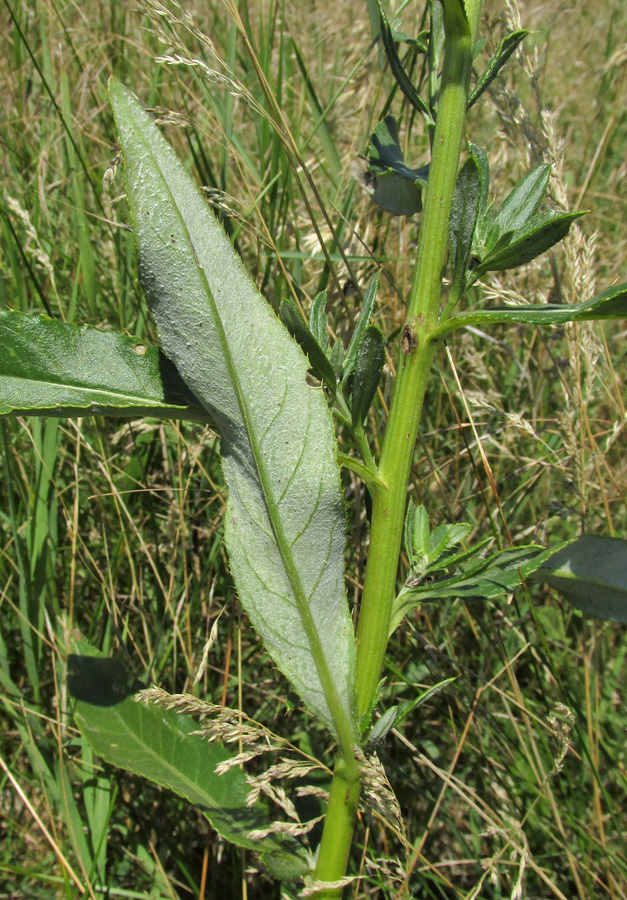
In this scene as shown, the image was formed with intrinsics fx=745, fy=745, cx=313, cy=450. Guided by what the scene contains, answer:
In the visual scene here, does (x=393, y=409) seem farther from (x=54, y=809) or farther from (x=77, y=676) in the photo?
(x=54, y=809)

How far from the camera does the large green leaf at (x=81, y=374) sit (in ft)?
3.45

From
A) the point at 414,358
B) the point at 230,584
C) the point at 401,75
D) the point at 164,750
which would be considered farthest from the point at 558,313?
the point at 230,584

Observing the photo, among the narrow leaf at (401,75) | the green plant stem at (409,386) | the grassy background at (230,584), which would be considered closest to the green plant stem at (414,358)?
the green plant stem at (409,386)

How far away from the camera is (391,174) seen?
4.59ft

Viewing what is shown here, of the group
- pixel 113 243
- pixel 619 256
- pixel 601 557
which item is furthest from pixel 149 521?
pixel 619 256

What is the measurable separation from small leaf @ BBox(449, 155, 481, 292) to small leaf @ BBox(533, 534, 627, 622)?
0.54 meters

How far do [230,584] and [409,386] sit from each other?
3.53 feet

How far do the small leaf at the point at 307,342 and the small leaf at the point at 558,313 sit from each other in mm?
175

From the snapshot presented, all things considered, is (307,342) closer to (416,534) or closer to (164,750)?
(416,534)

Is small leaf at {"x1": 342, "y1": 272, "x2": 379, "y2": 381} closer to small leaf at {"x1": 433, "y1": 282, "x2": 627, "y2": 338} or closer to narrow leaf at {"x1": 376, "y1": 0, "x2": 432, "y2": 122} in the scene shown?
small leaf at {"x1": 433, "y1": 282, "x2": 627, "y2": 338}

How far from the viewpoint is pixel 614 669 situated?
7.14 ft

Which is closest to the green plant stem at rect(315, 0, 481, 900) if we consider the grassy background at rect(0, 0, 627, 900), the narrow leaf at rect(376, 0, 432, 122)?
the narrow leaf at rect(376, 0, 432, 122)

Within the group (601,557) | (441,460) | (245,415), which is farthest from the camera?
(441,460)

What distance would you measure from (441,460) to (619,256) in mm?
1188
